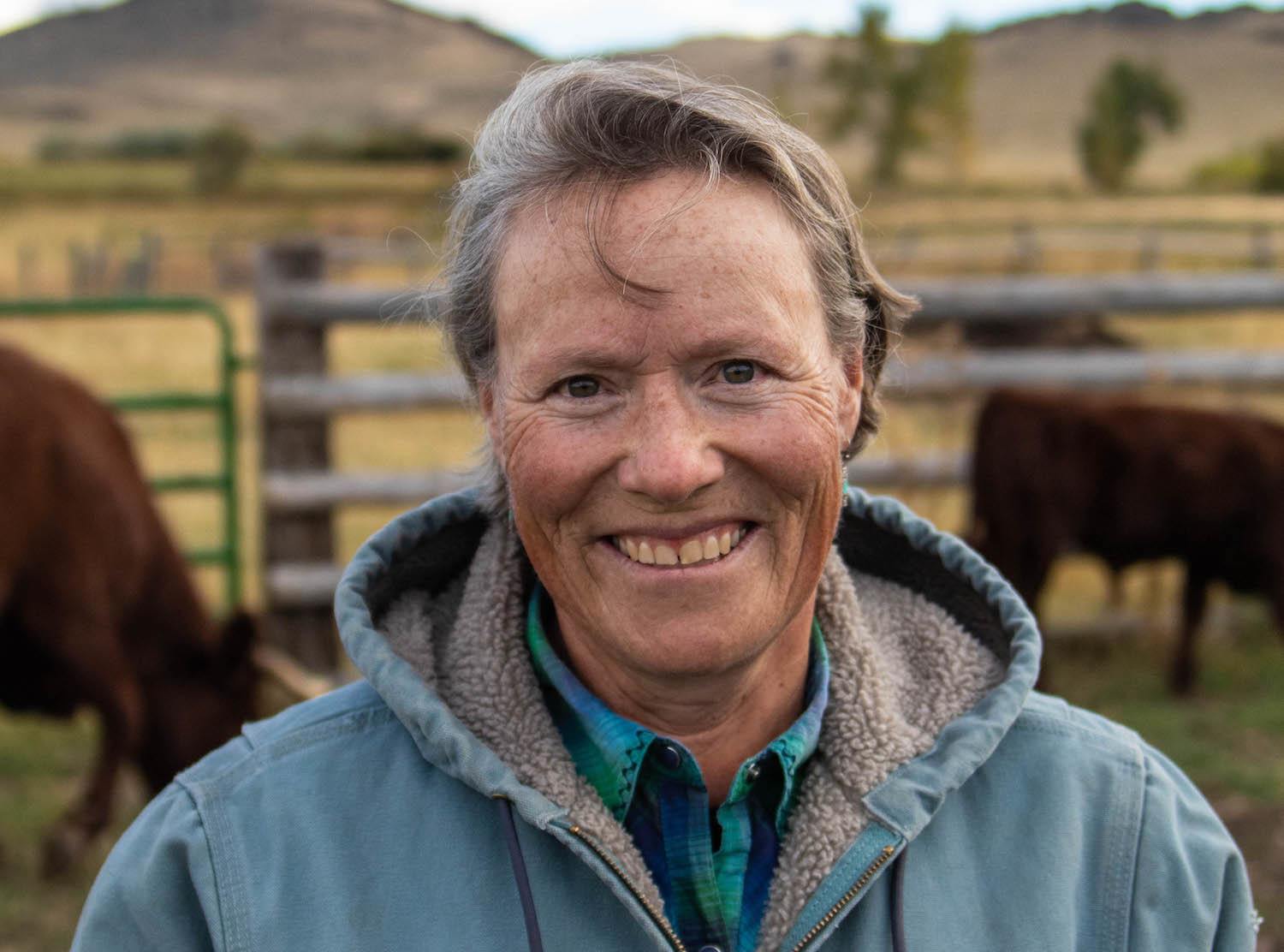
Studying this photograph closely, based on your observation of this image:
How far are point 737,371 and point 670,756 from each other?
0.44m

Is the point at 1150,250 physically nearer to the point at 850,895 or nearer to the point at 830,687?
the point at 830,687

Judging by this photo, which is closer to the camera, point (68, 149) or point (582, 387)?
point (582, 387)

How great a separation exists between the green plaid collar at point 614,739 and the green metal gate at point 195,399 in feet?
15.0

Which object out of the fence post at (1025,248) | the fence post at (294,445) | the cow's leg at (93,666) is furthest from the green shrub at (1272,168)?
the cow's leg at (93,666)

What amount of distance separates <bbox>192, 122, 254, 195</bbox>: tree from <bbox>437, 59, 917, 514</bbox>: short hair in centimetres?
1876

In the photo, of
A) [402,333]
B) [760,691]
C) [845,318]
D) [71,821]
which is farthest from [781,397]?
[402,333]

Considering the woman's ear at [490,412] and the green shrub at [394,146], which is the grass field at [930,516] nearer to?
the woman's ear at [490,412]

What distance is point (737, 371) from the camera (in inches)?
56.8

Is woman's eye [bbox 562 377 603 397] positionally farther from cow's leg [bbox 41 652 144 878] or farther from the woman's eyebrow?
cow's leg [bbox 41 652 144 878]

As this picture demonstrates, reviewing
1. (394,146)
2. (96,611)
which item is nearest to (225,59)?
(394,146)

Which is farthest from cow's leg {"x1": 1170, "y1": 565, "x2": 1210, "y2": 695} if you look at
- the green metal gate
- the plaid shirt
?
the plaid shirt

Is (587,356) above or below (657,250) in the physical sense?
below

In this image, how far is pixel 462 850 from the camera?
1.38 meters

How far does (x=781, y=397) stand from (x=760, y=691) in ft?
1.29
